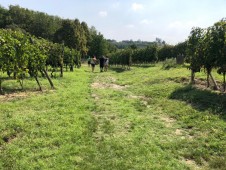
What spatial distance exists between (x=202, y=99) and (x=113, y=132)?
16.2 ft

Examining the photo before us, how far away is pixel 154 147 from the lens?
724 cm

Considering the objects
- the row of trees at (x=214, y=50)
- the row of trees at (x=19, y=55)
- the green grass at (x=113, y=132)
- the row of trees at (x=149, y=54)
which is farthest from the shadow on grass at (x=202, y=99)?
the row of trees at (x=149, y=54)

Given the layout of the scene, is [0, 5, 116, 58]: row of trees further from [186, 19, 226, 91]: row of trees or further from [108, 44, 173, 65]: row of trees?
[186, 19, 226, 91]: row of trees

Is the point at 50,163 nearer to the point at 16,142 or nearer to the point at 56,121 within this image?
the point at 16,142

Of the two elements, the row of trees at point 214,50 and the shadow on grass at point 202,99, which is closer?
the shadow on grass at point 202,99

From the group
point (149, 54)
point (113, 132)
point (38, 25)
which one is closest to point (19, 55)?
point (113, 132)

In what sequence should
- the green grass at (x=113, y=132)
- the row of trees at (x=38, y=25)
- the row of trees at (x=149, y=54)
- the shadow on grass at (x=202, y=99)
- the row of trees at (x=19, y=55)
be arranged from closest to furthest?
the green grass at (x=113, y=132), the shadow on grass at (x=202, y=99), the row of trees at (x=19, y=55), the row of trees at (x=149, y=54), the row of trees at (x=38, y=25)

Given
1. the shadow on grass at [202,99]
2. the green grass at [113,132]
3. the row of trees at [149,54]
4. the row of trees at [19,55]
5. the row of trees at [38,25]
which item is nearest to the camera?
the green grass at [113,132]

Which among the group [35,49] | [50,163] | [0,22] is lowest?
[50,163]

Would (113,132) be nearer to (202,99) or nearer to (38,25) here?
(202,99)

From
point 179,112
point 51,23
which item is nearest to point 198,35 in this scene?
point 179,112

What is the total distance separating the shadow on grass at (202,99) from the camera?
414 inches

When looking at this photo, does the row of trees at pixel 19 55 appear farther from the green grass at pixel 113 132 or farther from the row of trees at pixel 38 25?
the row of trees at pixel 38 25

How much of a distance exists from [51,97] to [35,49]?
318cm
